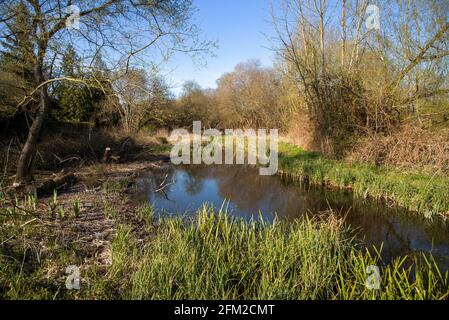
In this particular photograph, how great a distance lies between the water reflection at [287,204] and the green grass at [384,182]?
323 mm

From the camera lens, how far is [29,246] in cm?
361

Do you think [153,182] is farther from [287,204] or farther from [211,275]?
[211,275]

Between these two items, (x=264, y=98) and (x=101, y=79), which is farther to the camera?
(x=264, y=98)

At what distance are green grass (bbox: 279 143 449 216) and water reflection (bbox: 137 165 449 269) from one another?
32 cm

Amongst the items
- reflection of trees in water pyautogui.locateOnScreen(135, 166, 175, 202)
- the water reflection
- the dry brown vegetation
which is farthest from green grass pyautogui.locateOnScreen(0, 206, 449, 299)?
the dry brown vegetation

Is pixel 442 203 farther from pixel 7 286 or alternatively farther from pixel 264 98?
pixel 264 98

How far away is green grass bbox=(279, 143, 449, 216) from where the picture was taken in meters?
6.43

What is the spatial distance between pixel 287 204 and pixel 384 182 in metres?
2.59

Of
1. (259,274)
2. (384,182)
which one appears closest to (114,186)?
(259,274)

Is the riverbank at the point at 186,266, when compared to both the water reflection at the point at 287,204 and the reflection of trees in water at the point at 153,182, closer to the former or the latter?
Answer: the water reflection at the point at 287,204

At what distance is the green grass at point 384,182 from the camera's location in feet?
21.1

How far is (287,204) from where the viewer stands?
7.88 meters
